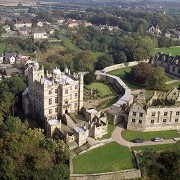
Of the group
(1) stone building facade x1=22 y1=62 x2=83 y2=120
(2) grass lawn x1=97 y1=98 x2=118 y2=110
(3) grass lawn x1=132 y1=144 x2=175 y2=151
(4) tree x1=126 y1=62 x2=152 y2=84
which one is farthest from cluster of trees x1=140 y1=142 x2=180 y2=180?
(4) tree x1=126 y1=62 x2=152 y2=84

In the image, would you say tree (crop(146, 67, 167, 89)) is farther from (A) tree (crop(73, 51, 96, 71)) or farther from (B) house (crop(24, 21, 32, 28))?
(B) house (crop(24, 21, 32, 28))

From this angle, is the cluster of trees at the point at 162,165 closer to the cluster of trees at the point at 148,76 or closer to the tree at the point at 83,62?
the cluster of trees at the point at 148,76

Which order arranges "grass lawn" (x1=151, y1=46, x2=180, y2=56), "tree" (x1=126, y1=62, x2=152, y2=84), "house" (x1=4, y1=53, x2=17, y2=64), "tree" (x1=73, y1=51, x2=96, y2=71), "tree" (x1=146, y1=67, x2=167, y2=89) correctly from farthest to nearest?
1. "grass lawn" (x1=151, y1=46, x2=180, y2=56)
2. "house" (x1=4, y1=53, x2=17, y2=64)
3. "tree" (x1=73, y1=51, x2=96, y2=71)
4. "tree" (x1=126, y1=62, x2=152, y2=84)
5. "tree" (x1=146, y1=67, x2=167, y2=89)

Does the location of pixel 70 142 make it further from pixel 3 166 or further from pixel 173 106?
pixel 173 106

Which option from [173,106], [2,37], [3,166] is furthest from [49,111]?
[2,37]

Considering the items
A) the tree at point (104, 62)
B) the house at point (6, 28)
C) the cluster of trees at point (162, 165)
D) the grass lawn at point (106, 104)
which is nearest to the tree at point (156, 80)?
the grass lawn at point (106, 104)

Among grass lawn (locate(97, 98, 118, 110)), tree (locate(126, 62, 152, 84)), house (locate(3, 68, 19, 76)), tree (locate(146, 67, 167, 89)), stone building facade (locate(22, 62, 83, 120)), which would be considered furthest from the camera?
house (locate(3, 68, 19, 76))

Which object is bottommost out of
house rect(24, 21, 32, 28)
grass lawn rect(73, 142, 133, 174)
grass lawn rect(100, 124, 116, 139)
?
grass lawn rect(73, 142, 133, 174)
